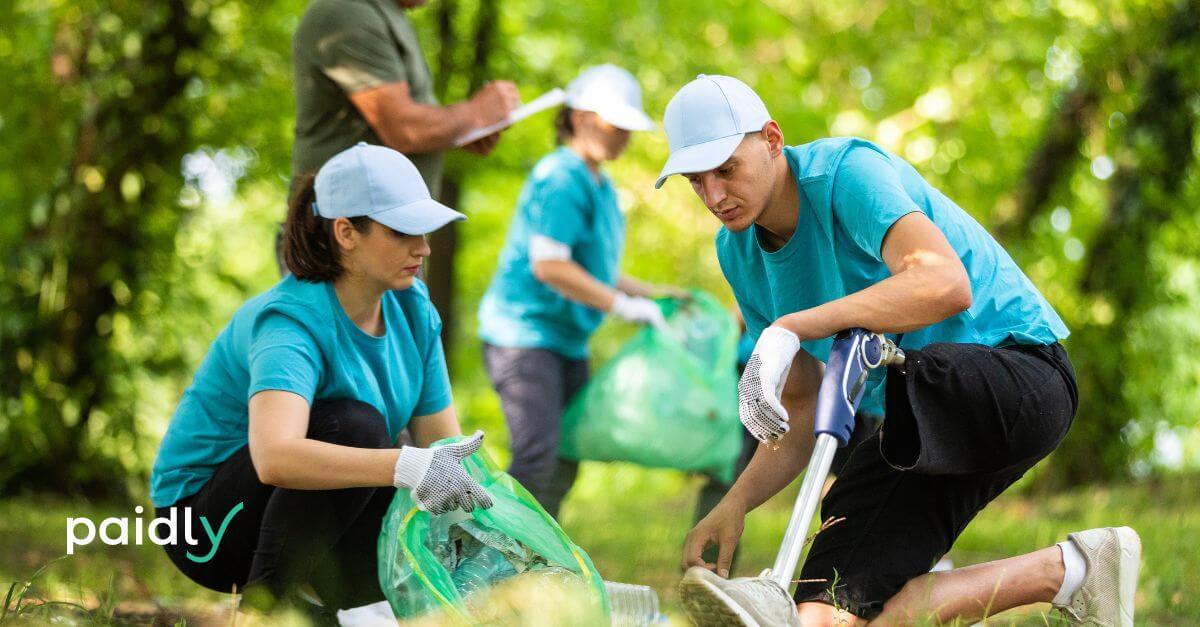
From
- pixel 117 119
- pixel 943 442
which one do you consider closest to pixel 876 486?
pixel 943 442

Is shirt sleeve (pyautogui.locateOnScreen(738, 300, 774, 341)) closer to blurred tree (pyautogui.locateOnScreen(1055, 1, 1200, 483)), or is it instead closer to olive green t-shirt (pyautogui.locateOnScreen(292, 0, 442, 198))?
olive green t-shirt (pyautogui.locateOnScreen(292, 0, 442, 198))

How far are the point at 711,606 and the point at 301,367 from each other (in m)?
1.03

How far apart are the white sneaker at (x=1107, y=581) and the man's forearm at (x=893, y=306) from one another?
0.70 m

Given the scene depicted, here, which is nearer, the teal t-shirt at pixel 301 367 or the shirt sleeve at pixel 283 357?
the shirt sleeve at pixel 283 357

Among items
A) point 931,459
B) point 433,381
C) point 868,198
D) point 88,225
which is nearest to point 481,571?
point 433,381

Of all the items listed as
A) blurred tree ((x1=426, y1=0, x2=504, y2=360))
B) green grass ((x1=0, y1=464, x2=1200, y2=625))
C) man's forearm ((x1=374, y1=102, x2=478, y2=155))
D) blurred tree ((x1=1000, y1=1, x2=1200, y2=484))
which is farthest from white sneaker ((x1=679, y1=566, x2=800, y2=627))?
blurred tree ((x1=1000, y1=1, x2=1200, y2=484))

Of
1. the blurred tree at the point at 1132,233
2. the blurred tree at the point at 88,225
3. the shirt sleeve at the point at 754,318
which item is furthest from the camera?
the blurred tree at the point at 1132,233

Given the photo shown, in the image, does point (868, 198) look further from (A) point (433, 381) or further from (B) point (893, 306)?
(A) point (433, 381)

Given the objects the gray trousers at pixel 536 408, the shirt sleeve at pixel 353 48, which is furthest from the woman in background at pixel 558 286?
the shirt sleeve at pixel 353 48

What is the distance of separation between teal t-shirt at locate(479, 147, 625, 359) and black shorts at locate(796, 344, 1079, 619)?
1.81 m

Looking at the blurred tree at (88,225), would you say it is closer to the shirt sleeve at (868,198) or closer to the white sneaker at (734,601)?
the shirt sleeve at (868,198)

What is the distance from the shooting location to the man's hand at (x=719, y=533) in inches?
106

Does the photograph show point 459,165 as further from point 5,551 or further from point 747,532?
point 5,551

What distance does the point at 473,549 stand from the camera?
8.57 ft
